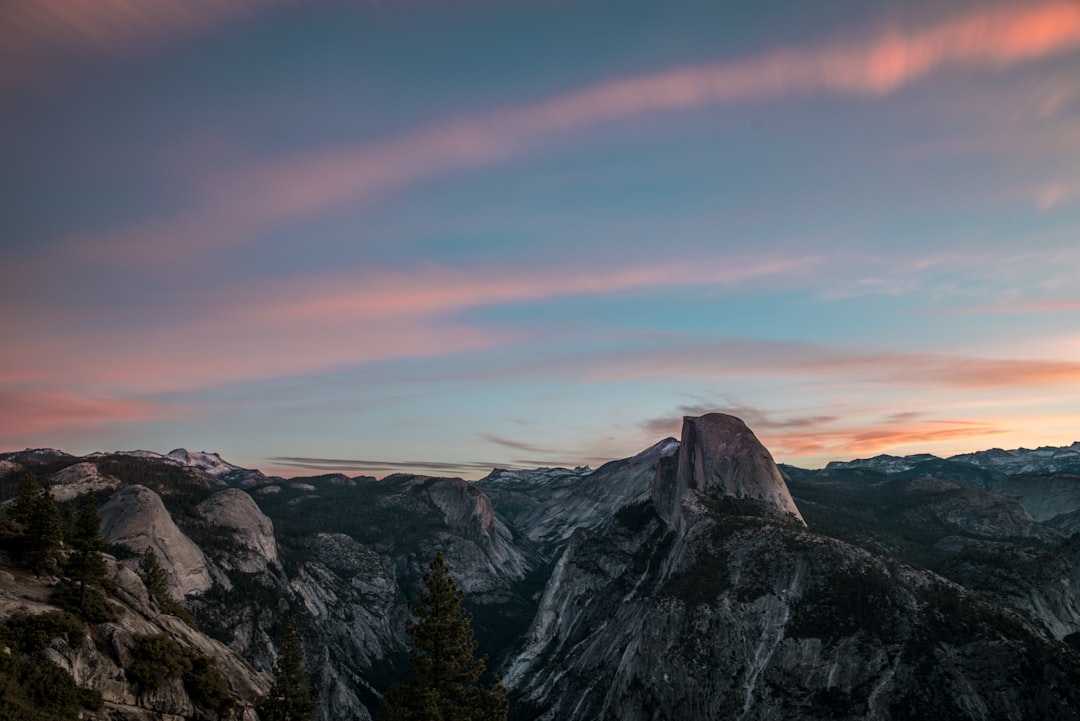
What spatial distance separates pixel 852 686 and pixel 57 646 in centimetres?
11895

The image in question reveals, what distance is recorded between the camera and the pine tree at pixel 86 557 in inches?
1935

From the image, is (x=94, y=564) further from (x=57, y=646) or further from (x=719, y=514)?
(x=719, y=514)

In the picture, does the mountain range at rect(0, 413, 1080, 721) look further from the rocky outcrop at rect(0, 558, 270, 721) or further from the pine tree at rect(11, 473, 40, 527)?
the pine tree at rect(11, 473, 40, 527)

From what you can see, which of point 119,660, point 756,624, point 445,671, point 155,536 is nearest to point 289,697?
point 119,660

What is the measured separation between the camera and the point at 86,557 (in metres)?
49.3

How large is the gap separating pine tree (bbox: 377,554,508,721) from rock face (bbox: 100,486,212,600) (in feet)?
453

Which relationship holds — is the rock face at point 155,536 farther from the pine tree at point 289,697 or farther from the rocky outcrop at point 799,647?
the pine tree at point 289,697

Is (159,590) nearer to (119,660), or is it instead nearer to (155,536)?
(119,660)

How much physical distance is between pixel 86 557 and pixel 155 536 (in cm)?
13733

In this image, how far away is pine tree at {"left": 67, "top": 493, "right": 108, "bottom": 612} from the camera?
49.2m

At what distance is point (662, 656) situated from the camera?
135250 mm

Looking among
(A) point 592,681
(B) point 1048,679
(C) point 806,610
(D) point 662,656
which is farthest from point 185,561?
(B) point 1048,679

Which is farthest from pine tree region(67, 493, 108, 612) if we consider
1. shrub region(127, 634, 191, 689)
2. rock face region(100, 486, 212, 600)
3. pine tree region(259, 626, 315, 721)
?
rock face region(100, 486, 212, 600)

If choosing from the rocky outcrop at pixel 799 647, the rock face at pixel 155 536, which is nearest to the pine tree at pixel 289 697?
the rocky outcrop at pixel 799 647
